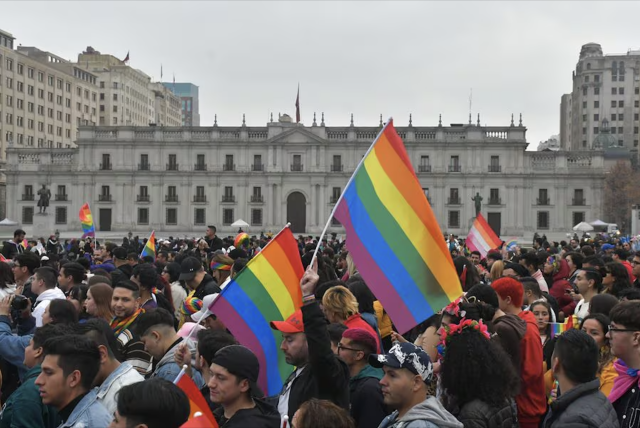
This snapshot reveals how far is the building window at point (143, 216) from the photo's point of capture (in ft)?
195

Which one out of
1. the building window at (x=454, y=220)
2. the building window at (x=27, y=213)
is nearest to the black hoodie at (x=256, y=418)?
the building window at (x=454, y=220)

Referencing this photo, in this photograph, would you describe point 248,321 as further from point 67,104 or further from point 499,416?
point 67,104

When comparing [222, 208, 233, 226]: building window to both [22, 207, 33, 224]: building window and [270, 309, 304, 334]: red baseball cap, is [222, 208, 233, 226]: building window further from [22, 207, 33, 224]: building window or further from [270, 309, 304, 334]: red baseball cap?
[270, 309, 304, 334]: red baseball cap

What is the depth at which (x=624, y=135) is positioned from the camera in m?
96.9

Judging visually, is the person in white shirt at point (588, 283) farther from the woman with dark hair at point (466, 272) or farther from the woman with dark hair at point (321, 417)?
the woman with dark hair at point (321, 417)

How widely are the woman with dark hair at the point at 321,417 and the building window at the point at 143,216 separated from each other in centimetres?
5776

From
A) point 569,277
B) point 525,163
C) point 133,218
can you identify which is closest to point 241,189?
point 133,218

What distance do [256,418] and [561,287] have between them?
6.84 m

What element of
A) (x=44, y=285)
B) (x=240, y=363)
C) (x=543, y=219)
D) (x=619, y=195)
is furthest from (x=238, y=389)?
(x=619, y=195)

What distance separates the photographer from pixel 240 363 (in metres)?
4.12

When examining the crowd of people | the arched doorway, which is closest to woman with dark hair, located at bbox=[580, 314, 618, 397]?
the crowd of people

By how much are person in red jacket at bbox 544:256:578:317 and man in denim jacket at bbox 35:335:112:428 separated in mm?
6210

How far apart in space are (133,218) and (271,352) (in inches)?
2212

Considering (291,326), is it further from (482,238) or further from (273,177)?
(273,177)
